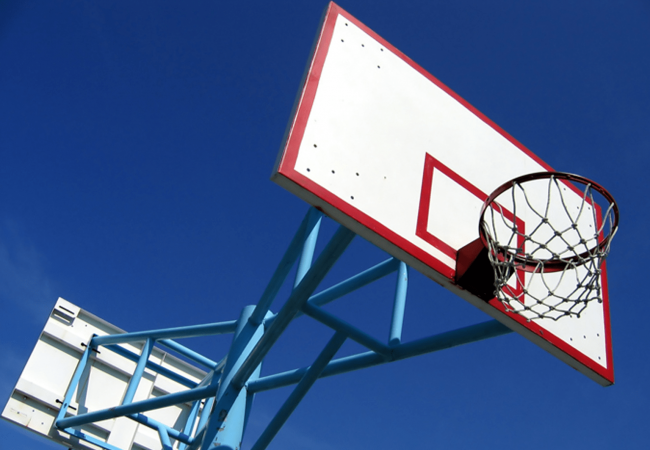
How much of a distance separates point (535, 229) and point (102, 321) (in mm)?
4711

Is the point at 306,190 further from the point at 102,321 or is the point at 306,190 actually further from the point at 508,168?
the point at 102,321

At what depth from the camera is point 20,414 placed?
5617mm

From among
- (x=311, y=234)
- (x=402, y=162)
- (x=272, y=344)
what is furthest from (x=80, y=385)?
(x=402, y=162)

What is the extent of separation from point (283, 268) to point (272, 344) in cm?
75

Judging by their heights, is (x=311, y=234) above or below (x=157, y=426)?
above

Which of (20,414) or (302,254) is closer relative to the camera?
(302,254)

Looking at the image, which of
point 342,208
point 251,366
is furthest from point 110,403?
point 342,208

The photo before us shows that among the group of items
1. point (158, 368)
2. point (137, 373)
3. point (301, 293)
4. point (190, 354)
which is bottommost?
point (301, 293)

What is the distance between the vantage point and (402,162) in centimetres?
337

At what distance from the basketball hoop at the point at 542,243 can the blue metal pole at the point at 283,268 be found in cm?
148

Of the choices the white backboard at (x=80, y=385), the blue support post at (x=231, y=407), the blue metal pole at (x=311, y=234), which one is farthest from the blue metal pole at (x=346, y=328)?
the white backboard at (x=80, y=385)

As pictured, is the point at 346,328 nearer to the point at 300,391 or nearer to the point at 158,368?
the point at 300,391

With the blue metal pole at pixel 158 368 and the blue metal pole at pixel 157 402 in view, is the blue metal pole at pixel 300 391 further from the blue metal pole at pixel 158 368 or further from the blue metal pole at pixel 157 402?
the blue metal pole at pixel 158 368

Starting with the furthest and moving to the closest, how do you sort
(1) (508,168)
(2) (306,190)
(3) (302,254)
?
1. (3) (302,254)
2. (1) (508,168)
3. (2) (306,190)
